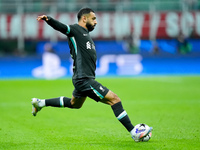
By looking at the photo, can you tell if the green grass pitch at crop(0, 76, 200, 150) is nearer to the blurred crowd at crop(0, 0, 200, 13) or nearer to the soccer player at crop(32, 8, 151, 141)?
the soccer player at crop(32, 8, 151, 141)

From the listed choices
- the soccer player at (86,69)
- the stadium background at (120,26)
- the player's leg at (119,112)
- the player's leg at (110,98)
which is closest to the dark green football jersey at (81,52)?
the soccer player at (86,69)

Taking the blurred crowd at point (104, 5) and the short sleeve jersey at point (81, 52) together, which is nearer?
the short sleeve jersey at point (81, 52)

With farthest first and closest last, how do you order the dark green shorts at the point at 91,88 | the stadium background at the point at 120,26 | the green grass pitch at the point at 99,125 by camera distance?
the stadium background at the point at 120,26 < the dark green shorts at the point at 91,88 < the green grass pitch at the point at 99,125

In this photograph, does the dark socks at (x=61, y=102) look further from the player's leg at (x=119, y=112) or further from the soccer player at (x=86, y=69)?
the player's leg at (x=119, y=112)

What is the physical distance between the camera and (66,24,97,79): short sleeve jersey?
6.68 m

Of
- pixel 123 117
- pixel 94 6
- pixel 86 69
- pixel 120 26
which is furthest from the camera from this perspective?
pixel 94 6

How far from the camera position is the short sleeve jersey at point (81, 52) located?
6.68 meters

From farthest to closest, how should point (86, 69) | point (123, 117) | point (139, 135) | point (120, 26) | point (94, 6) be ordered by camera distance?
point (94, 6)
point (120, 26)
point (86, 69)
point (123, 117)
point (139, 135)

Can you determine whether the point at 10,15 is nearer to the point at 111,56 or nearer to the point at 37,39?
the point at 37,39

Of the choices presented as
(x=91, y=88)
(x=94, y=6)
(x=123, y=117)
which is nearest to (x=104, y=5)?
(x=94, y=6)

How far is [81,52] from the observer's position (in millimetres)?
6715

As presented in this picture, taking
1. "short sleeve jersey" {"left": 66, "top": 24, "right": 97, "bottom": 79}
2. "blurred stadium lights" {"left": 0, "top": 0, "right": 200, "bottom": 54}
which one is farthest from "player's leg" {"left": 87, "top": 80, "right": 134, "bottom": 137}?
"blurred stadium lights" {"left": 0, "top": 0, "right": 200, "bottom": 54}

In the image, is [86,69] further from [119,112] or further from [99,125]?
[99,125]

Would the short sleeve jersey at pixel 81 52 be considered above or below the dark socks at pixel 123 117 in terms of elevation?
above
